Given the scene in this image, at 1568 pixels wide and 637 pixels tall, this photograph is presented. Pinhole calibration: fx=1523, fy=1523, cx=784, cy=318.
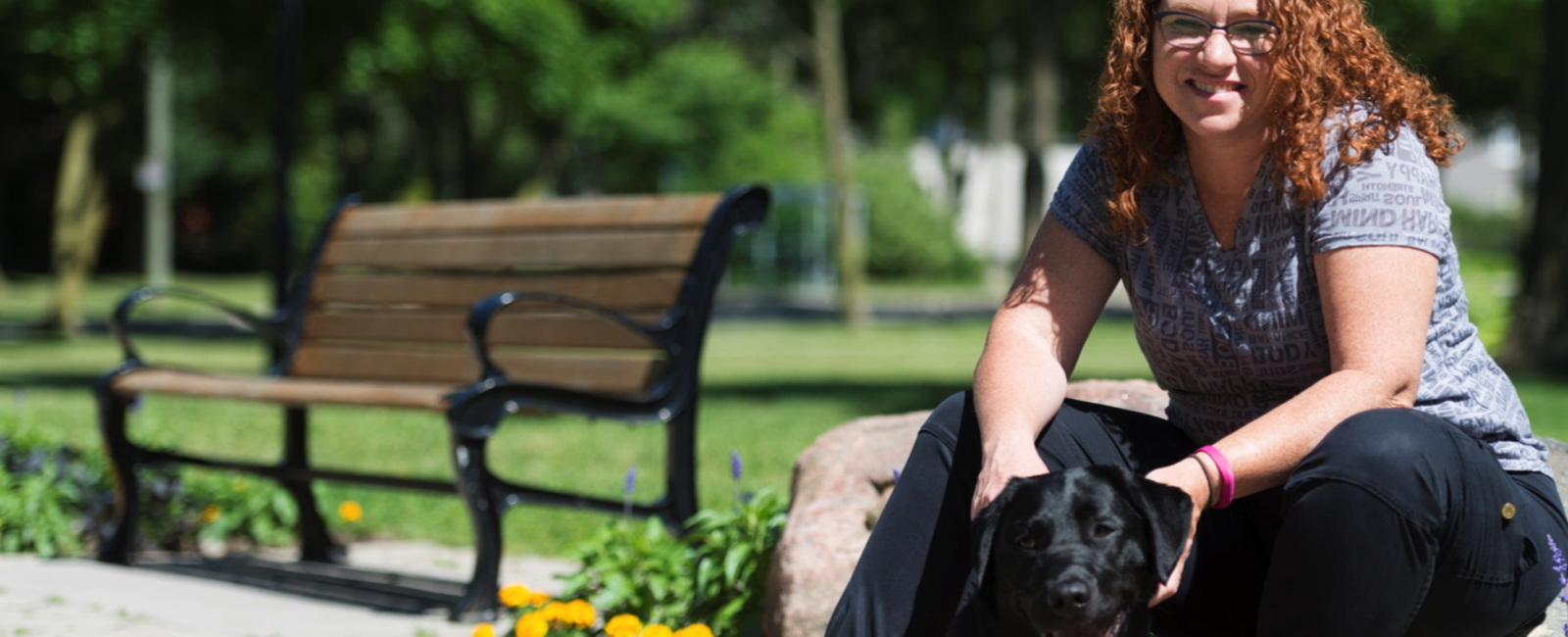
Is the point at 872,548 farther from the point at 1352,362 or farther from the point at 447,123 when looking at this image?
the point at 447,123

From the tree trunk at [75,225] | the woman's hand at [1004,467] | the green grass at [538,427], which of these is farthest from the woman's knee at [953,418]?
the tree trunk at [75,225]

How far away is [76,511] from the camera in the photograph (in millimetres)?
4742

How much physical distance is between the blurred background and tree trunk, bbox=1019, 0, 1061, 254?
0.04 meters

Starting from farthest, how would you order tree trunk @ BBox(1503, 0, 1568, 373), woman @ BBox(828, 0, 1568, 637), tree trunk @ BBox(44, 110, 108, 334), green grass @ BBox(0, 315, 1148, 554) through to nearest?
tree trunk @ BBox(44, 110, 108, 334) < tree trunk @ BBox(1503, 0, 1568, 373) < green grass @ BBox(0, 315, 1148, 554) < woman @ BBox(828, 0, 1568, 637)

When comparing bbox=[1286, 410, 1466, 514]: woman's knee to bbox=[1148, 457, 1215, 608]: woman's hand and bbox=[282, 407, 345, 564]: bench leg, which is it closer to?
bbox=[1148, 457, 1215, 608]: woman's hand

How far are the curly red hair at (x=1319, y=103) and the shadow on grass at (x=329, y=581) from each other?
2.24 metres

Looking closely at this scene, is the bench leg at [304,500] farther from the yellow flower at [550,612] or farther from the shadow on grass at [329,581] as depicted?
the yellow flower at [550,612]

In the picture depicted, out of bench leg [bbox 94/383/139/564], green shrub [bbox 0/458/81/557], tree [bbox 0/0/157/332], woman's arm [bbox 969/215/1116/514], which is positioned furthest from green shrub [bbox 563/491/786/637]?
tree [bbox 0/0/157/332]

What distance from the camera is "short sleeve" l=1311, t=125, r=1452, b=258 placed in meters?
2.07

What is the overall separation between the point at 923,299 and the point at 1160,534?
2913 centimetres

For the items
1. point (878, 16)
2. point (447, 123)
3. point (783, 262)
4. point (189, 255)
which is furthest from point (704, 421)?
point (189, 255)

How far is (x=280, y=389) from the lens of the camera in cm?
407

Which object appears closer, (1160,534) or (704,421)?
(1160,534)

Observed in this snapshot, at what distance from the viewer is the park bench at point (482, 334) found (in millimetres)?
3625
